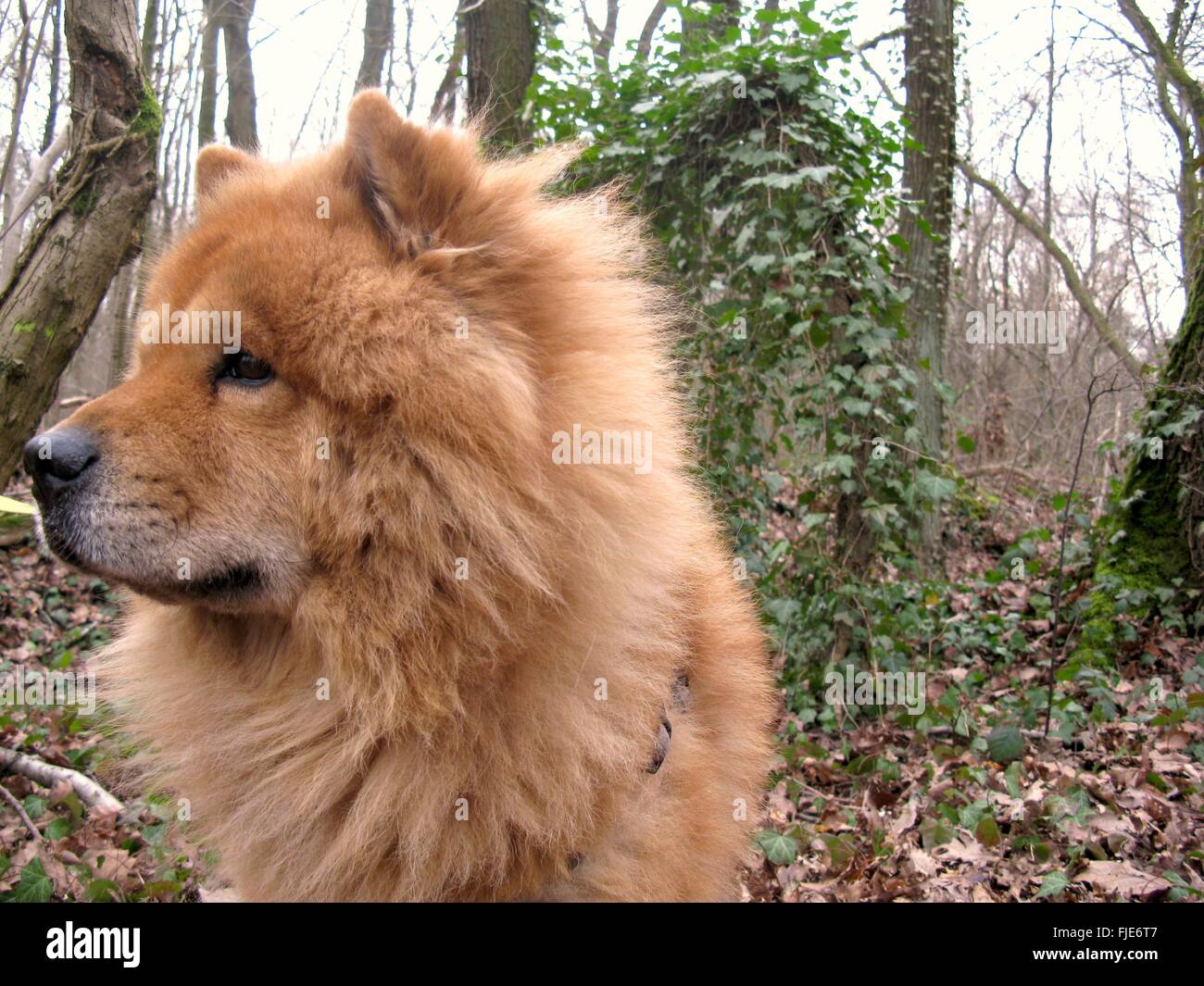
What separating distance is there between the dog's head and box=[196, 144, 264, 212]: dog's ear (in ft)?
1.98

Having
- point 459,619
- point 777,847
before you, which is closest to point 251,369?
point 459,619

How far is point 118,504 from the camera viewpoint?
204 cm

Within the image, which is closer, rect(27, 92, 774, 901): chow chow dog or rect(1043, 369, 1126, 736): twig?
rect(27, 92, 774, 901): chow chow dog

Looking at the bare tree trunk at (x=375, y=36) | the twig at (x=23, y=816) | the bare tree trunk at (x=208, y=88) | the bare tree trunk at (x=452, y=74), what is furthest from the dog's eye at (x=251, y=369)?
the bare tree trunk at (x=375, y=36)

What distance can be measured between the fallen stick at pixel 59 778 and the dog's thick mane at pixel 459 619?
187 cm

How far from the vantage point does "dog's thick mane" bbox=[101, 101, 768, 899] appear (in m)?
2.09

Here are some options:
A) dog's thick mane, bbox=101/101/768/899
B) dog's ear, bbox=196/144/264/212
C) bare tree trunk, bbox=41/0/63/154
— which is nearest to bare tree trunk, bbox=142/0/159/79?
bare tree trunk, bbox=41/0/63/154

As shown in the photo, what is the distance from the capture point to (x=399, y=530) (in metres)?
2.08

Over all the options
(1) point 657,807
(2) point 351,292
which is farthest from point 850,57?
(1) point 657,807

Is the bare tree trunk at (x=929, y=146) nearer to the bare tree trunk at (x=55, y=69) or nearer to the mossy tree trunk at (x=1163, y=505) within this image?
the mossy tree trunk at (x=1163, y=505)

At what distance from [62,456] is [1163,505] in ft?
19.1

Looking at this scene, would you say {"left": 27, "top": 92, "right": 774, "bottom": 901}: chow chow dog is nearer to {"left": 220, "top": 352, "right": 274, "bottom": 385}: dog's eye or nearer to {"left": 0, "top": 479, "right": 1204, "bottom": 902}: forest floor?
{"left": 220, "top": 352, "right": 274, "bottom": 385}: dog's eye
